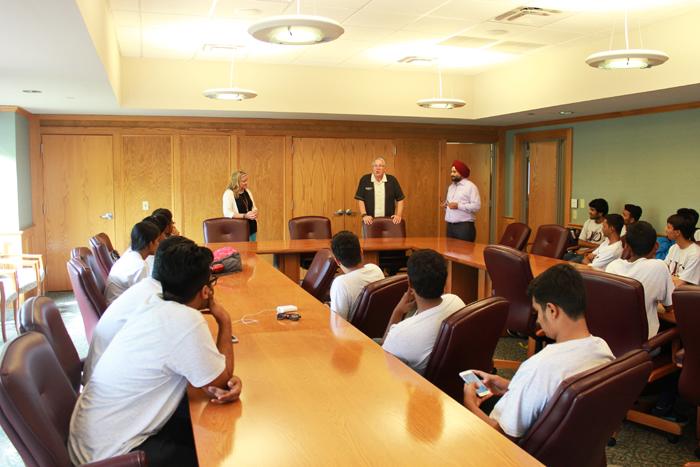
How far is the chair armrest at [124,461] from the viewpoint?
1687 millimetres

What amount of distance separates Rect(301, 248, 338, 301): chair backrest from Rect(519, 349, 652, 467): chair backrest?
2323mm

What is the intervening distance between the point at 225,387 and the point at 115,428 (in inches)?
13.9

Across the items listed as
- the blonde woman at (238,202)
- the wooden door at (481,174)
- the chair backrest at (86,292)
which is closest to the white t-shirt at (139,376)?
the chair backrest at (86,292)

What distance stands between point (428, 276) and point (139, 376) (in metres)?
1.20

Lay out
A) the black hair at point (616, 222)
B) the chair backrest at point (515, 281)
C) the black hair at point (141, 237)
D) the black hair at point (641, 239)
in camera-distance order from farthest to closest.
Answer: the black hair at point (616, 222)
the chair backrest at point (515, 281)
the black hair at point (141, 237)
the black hair at point (641, 239)

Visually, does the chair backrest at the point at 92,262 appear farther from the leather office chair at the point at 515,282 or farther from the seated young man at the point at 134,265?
the leather office chair at the point at 515,282

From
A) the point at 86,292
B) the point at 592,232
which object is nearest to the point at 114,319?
the point at 86,292

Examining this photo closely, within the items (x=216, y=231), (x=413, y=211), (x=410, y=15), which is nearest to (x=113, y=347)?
(x=410, y=15)

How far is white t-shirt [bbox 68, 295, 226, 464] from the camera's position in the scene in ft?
6.28

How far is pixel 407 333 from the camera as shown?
8.29 feet

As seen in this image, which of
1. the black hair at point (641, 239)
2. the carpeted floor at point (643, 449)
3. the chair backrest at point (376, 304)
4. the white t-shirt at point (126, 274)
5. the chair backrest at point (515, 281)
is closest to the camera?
the chair backrest at point (376, 304)

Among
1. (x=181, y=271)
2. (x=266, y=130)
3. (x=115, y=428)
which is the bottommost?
(x=115, y=428)

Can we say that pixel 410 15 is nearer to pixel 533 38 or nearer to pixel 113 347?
pixel 533 38

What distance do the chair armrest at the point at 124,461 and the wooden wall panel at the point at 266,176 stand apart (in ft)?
23.3
